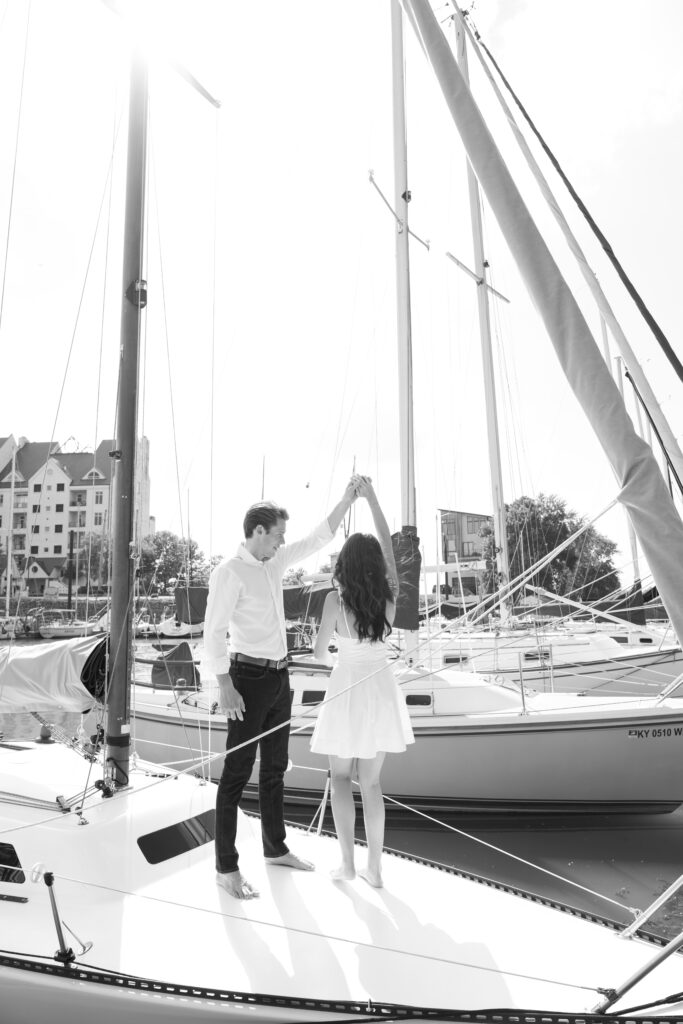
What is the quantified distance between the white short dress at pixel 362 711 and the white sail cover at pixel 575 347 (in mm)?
1591

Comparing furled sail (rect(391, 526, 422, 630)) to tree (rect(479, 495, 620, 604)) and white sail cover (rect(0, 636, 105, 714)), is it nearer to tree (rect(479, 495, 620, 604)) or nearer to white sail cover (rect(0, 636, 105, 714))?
white sail cover (rect(0, 636, 105, 714))

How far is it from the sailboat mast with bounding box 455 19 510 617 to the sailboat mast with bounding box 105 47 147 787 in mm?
9706

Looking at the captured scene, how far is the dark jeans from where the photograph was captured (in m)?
3.30

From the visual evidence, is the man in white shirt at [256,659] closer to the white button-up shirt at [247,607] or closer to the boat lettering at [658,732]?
the white button-up shirt at [247,607]

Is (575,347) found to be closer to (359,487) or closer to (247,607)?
(359,487)

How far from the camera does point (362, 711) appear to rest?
346cm

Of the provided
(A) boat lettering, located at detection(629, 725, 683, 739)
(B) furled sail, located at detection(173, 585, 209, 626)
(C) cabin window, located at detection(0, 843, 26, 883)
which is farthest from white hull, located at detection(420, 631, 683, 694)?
(C) cabin window, located at detection(0, 843, 26, 883)

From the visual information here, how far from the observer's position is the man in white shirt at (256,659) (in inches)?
132

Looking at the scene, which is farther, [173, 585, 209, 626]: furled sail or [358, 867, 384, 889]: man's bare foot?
[173, 585, 209, 626]: furled sail

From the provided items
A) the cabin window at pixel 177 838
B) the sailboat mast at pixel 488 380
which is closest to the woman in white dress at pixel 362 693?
the cabin window at pixel 177 838

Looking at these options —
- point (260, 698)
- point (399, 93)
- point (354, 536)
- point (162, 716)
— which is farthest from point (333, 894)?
point (399, 93)

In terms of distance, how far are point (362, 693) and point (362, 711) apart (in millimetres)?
90

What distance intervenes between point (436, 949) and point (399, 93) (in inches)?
445

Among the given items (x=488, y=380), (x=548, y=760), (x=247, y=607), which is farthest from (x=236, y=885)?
(x=488, y=380)
